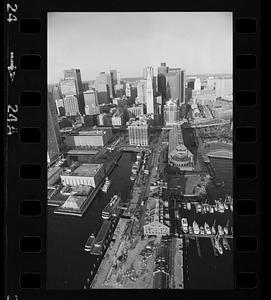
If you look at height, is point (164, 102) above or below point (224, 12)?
below

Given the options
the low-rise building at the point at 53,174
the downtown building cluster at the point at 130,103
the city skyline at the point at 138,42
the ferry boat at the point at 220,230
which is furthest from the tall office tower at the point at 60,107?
the ferry boat at the point at 220,230

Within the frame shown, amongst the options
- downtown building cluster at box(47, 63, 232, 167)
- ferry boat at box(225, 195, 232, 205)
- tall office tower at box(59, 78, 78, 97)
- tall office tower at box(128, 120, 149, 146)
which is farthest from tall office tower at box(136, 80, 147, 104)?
ferry boat at box(225, 195, 232, 205)

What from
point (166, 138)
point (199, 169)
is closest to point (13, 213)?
point (166, 138)

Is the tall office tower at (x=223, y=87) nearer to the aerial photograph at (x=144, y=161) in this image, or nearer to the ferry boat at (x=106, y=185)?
the aerial photograph at (x=144, y=161)

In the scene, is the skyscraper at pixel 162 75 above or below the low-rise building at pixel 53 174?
above

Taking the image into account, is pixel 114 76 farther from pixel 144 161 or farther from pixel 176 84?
pixel 144 161
